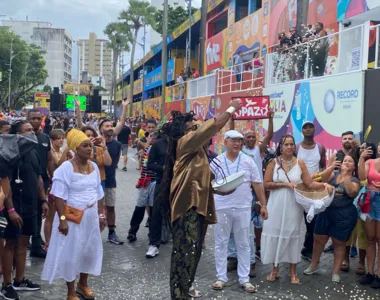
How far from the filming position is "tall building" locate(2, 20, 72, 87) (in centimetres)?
12550

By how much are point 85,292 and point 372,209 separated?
3.37 m

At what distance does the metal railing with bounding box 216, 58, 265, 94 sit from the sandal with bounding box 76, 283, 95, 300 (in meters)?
10.4

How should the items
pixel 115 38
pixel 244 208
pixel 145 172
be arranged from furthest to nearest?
pixel 115 38, pixel 145 172, pixel 244 208

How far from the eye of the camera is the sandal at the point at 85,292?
531 cm

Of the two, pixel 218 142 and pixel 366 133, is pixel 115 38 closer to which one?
pixel 218 142

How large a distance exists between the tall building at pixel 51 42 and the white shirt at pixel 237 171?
415ft

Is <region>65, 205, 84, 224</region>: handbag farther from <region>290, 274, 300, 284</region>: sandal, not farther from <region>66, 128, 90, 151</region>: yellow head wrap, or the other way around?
<region>290, 274, 300, 284</region>: sandal

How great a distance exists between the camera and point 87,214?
5.18m

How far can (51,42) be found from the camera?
127938mm

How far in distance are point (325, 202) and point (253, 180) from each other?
2.93 feet

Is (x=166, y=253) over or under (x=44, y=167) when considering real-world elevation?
under

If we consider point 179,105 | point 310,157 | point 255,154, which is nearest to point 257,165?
point 255,154

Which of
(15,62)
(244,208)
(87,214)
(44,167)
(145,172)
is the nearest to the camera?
(87,214)

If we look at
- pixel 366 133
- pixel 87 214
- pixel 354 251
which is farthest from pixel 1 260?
pixel 366 133
